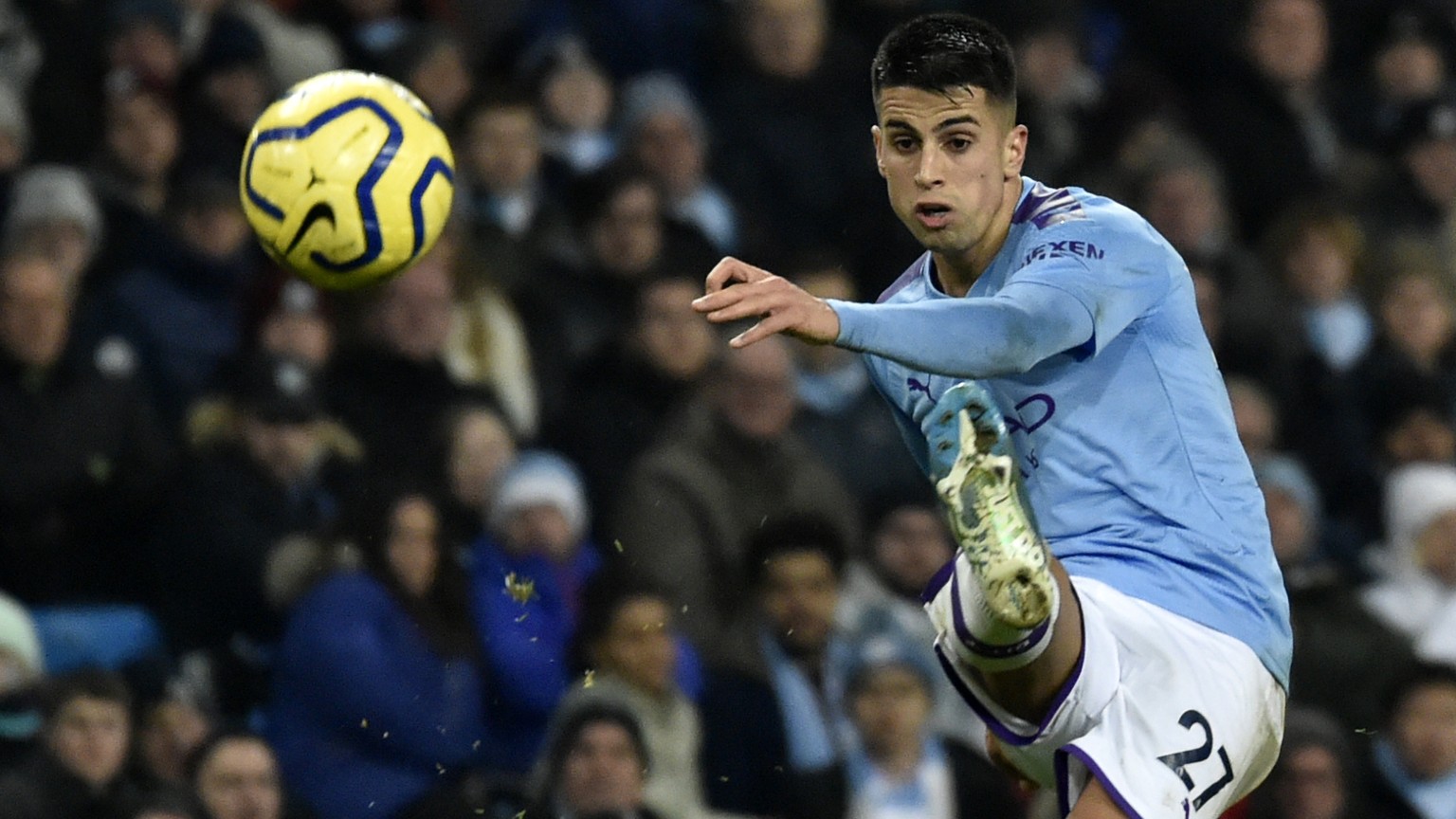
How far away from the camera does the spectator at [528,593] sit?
7.40m

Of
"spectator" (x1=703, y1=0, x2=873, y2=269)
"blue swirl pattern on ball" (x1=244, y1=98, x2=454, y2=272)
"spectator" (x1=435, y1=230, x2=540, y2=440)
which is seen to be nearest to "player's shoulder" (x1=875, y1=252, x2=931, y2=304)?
"blue swirl pattern on ball" (x1=244, y1=98, x2=454, y2=272)

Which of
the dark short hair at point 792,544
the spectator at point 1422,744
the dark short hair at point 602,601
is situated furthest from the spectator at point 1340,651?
the dark short hair at point 602,601

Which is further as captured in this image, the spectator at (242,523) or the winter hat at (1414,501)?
the winter hat at (1414,501)

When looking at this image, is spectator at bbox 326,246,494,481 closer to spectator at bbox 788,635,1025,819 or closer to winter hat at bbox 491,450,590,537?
winter hat at bbox 491,450,590,537

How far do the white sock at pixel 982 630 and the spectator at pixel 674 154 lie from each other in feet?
16.3

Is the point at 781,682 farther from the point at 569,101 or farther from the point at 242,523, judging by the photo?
the point at 569,101

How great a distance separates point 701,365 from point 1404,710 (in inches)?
111

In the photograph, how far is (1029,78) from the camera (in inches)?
420

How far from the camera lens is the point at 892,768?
7426mm

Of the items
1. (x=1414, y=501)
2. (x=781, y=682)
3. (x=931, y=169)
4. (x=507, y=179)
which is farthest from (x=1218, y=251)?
(x=931, y=169)

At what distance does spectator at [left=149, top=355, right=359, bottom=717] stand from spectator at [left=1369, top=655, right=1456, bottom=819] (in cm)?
374

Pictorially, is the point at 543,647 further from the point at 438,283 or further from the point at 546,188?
the point at 546,188

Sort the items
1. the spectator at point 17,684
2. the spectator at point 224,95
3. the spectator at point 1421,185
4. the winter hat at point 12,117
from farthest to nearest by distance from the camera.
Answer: the spectator at point 1421,185 < the spectator at point 224,95 < the winter hat at point 12,117 < the spectator at point 17,684

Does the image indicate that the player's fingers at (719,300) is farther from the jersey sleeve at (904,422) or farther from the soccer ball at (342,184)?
the soccer ball at (342,184)
